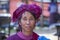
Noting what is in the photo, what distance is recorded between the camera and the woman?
266cm

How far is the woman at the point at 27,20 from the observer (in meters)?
2.66

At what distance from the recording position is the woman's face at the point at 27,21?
8.70ft

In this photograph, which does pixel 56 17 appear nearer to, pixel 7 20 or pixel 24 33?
pixel 7 20

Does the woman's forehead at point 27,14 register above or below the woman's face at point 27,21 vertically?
above

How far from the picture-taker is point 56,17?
11.3 m

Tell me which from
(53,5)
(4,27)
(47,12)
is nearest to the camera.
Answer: (4,27)

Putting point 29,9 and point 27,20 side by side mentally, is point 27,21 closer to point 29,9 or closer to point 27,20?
point 27,20

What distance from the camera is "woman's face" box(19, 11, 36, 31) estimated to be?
8.70ft

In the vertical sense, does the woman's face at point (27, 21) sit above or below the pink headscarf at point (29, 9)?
below

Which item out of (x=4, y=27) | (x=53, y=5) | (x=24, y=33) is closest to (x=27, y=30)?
(x=24, y=33)

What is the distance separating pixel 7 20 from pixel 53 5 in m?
4.29

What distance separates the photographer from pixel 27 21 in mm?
2662

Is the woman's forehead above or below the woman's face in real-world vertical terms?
above

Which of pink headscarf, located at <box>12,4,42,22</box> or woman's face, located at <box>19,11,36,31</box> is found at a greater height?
pink headscarf, located at <box>12,4,42,22</box>
